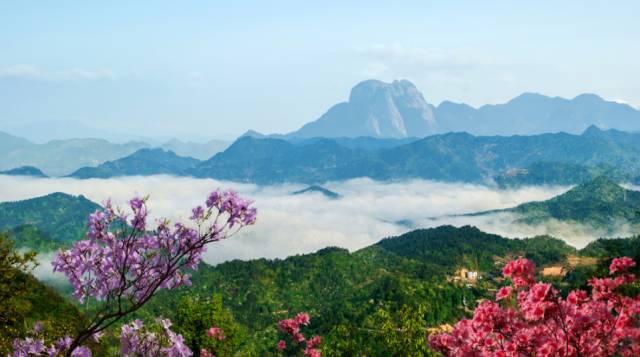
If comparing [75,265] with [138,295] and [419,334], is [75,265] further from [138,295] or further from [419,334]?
[419,334]

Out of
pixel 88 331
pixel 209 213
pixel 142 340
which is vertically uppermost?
pixel 209 213

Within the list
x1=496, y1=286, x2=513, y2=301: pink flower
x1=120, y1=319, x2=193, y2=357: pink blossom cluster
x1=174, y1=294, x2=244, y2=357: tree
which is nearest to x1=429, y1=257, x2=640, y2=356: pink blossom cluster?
x1=496, y1=286, x2=513, y2=301: pink flower

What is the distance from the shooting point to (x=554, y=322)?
50.8ft

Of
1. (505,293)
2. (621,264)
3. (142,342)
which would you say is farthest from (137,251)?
(621,264)

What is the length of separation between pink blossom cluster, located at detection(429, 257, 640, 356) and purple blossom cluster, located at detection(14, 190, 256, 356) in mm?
7044

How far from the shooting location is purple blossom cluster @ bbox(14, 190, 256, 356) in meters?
14.6

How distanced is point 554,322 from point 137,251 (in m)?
11.4

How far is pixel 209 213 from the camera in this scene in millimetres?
14727

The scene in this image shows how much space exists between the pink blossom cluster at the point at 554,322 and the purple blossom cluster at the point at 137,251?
7.04 metres

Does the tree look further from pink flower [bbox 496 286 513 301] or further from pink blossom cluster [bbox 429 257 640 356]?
pink flower [bbox 496 286 513 301]

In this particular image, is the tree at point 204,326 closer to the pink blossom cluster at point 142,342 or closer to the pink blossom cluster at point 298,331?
the pink blossom cluster at point 298,331

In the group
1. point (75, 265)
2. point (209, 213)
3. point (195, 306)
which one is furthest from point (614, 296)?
point (195, 306)

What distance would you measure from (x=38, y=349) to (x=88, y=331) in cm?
192

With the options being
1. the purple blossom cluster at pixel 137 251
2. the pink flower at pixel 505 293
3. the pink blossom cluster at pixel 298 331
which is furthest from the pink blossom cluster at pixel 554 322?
the pink blossom cluster at pixel 298 331
